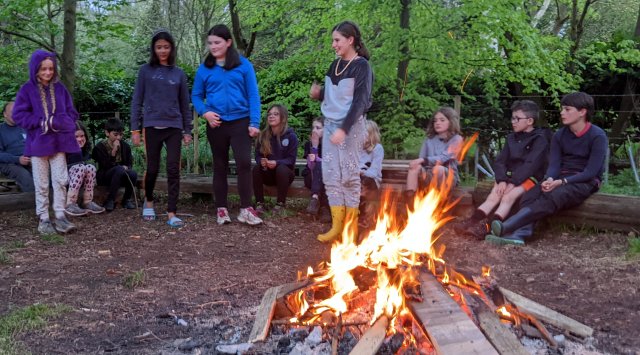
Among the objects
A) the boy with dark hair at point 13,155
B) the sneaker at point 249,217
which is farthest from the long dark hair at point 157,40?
the boy with dark hair at point 13,155

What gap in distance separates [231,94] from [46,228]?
7.80 ft

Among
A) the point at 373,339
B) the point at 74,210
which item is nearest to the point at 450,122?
the point at 373,339

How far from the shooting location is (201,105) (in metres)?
6.08

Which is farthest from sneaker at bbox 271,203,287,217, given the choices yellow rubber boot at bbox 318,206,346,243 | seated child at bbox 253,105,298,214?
yellow rubber boot at bbox 318,206,346,243

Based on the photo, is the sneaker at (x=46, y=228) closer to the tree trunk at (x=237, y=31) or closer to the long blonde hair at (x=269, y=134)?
the long blonde hair at (x=269, y=134)

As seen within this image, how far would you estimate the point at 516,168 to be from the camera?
6.01 metres

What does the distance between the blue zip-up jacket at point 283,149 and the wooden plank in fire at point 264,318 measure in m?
3.65

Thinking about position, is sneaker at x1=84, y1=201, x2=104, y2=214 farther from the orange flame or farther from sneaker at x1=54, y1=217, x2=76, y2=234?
the orange flame

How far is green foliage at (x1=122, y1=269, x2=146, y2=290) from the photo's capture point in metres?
4.14

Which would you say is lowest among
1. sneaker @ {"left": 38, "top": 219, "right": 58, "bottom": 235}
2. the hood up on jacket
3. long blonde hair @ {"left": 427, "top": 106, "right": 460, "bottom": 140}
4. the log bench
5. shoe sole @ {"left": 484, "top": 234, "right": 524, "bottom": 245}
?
sneaker @ {"left": 38, "top": 219, "right": 58, "bottom": 235}

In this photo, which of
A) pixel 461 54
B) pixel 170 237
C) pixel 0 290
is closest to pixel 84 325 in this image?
pixel 0 290

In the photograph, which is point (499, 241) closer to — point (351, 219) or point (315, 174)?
point (351, 219)

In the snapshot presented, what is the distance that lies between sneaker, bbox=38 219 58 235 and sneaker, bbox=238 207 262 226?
6.38 feet

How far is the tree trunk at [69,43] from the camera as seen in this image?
28.0ft
